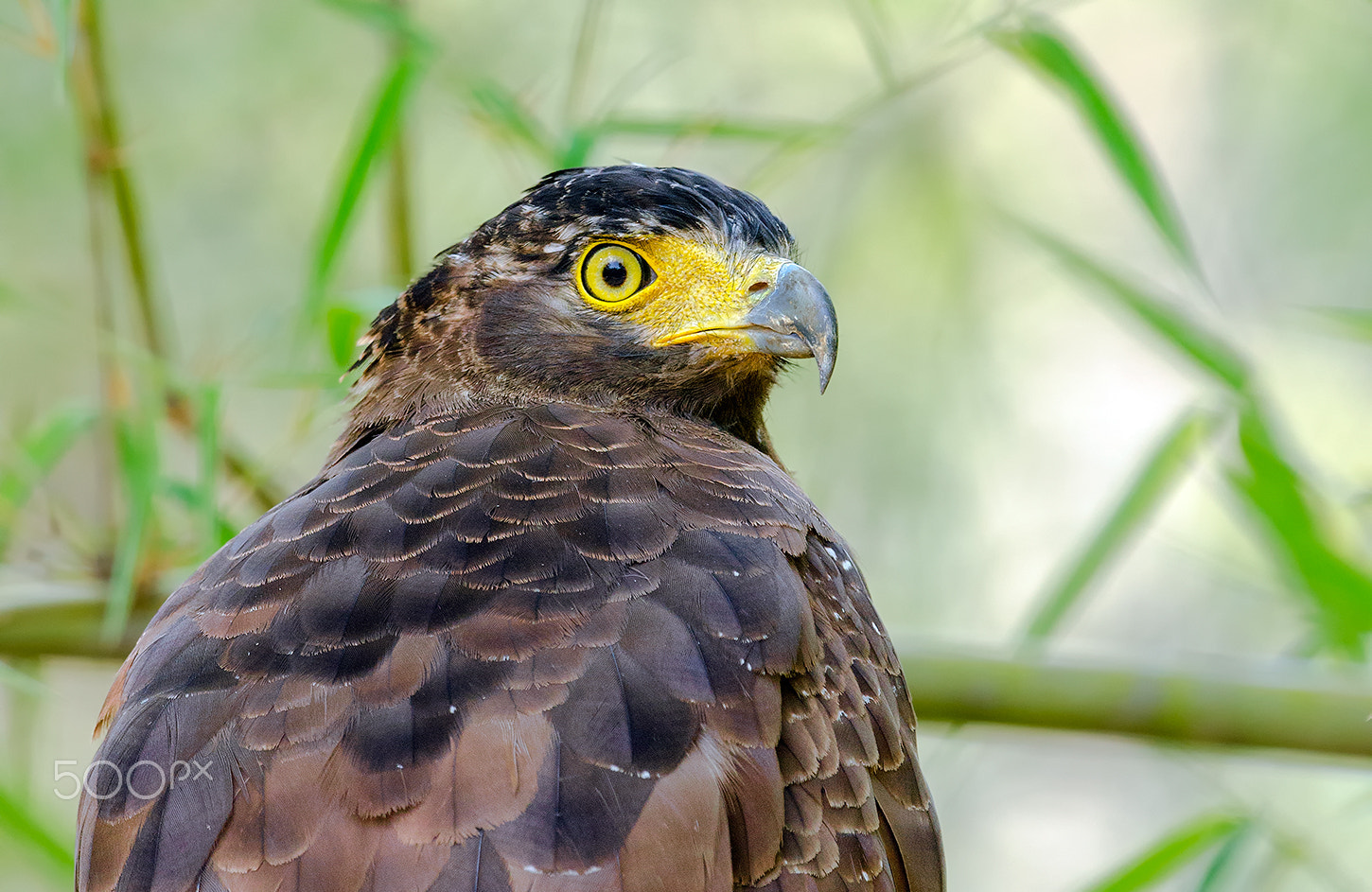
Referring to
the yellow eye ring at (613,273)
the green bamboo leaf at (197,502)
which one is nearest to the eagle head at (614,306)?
the yellow eye ring at (613,273)

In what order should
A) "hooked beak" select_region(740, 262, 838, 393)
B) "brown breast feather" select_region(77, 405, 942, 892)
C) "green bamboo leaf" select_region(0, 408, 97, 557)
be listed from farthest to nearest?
"green bamboo leaf" select_region(0, 408, 97, 557), "hooked beak" select_region(740, 262, 838, 393), "brown breast feather" select_region(77, 405, 942, 892)

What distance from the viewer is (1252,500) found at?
320cm

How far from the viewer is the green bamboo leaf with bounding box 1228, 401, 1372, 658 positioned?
3.09 meters

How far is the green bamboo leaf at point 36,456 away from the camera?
10.1 feet

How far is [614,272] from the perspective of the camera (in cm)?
288

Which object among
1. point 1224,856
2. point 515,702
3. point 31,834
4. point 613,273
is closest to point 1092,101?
point 613,273

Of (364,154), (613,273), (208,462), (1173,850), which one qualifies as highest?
(364,154)

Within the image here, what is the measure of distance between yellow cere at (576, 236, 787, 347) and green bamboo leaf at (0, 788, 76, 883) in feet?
5.65

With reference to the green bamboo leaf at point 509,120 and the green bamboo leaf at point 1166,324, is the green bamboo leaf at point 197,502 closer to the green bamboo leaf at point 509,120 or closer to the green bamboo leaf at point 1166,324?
the green bamboo leaf at point 509,120

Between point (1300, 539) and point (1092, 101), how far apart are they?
1.07 m

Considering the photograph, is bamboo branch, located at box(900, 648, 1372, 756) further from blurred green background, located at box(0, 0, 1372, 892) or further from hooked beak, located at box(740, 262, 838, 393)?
hooked beak, located at box(740, 262, 838, 393)

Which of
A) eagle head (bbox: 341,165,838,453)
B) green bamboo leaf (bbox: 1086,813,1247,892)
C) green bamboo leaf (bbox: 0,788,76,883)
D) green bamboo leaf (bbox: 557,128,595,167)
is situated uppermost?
green bamboo leaf (bbox: 557,128,595,167)

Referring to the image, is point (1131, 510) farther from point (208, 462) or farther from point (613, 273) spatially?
point (208, 462)

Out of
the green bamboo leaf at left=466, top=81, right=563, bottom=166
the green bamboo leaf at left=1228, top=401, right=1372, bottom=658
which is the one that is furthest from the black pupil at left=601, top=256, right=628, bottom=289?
the green bamboo leaf at left=1228, top=401, right=1372, bottom=658
